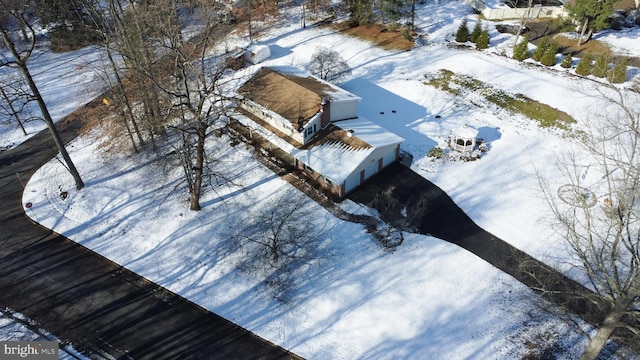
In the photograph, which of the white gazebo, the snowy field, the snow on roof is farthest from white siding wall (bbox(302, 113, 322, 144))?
the white gazebo

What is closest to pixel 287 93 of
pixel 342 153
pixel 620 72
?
pixel 342 153

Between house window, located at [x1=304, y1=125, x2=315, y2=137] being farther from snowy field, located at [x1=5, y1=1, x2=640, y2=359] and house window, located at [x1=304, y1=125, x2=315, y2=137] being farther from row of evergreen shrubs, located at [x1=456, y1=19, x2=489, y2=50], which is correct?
row of evergreen shrubs, located at [x1=456, y1=19, x2=489, y2=50]

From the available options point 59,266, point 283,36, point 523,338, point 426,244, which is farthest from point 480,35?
point 59,266

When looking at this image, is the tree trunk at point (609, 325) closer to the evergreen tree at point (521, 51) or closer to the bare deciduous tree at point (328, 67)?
the bare deciduous tree at point (328, 67)

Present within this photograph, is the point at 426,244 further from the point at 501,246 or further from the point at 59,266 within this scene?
the point at 59,266

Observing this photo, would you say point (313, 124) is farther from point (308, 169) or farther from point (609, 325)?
point (609, 325)

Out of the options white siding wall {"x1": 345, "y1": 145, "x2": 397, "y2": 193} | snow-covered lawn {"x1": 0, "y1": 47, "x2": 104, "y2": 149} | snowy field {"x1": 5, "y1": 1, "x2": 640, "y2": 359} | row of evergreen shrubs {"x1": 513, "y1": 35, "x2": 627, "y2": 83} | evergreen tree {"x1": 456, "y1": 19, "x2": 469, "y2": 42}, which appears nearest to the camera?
snowy field {"x1": 5, "y1": 1, "x2": 640, "y2": 359}
